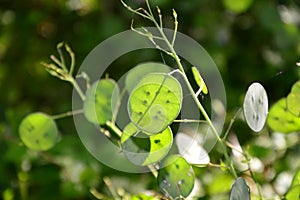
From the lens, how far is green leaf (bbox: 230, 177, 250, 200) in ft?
1.34

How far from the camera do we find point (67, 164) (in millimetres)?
928

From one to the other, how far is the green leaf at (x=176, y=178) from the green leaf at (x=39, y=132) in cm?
19

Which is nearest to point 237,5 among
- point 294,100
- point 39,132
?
point 39,132

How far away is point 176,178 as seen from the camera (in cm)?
46

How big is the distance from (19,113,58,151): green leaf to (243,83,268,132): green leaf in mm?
243

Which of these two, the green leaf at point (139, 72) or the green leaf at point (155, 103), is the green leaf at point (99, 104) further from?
the green leaf at point (155, 103)

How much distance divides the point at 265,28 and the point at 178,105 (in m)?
0.89

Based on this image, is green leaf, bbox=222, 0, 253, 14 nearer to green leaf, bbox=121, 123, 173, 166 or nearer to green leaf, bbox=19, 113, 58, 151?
green leaf, bbox=19, 113, 58, 151

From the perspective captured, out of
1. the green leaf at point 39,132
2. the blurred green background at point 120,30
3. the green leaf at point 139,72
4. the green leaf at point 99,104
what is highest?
the green leaf at point 139,72

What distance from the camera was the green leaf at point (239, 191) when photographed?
1.34 feet

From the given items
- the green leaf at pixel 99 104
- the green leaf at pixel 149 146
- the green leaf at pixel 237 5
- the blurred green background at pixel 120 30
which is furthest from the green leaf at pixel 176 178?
the green leaf at pixel 237 5

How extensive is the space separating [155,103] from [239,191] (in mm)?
73

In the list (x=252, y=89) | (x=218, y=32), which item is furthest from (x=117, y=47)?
(x=252, y=89)

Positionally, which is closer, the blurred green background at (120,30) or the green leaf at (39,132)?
the green leaf at (39,132)
